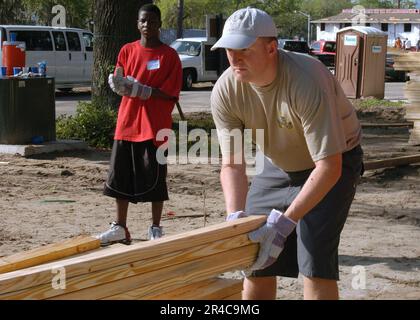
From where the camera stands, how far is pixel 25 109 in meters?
11.1

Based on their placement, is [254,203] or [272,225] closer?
[272,225]

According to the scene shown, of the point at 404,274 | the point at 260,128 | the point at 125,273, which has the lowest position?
the point at 404,274

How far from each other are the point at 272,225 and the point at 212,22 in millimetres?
8022

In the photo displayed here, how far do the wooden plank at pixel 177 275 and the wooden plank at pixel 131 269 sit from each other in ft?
0.07

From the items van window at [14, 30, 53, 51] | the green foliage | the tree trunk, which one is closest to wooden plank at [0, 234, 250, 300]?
the green foliage

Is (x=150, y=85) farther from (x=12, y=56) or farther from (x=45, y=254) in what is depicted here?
(x=12, y=56)

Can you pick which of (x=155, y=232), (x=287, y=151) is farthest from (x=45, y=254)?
(x=155, y=232)

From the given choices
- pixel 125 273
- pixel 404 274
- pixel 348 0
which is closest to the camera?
pixel 125 273

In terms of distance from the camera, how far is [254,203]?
4.11 metres

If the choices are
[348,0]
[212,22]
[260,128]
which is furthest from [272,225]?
[348,0]

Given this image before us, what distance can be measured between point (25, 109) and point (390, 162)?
5.18 meters

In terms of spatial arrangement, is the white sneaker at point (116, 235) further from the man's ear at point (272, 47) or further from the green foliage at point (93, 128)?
the green foliage at point (93, 128)

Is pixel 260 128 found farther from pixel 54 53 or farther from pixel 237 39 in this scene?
pixel 54 53

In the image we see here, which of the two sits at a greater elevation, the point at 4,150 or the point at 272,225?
the point at 272,225
